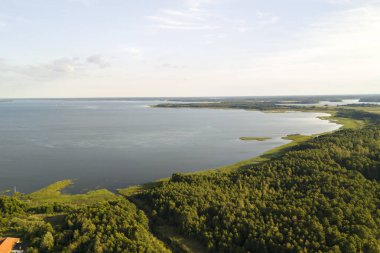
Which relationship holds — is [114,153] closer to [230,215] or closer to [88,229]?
[88,229]

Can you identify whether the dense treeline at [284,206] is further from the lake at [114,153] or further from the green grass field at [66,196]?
the lake at [114,153]

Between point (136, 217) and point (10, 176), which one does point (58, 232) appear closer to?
point (136, 217)

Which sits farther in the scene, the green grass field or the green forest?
the green grass field

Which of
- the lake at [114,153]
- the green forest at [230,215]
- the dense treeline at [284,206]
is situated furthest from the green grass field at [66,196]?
the dense treeline at [284,206]

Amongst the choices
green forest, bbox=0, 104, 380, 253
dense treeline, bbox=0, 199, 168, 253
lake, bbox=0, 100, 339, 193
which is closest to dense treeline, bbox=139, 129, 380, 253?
green forest, bbox=0, 104, 380, 253

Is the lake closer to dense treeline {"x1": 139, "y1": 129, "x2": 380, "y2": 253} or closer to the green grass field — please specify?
the green grass field

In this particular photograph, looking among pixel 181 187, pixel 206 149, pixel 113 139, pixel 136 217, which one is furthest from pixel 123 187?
pixel 113 139
